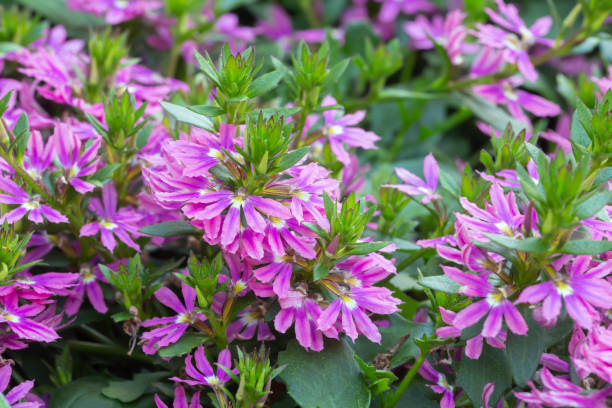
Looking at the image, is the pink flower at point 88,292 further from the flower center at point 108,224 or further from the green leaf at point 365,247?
the green leaf at point 365,247

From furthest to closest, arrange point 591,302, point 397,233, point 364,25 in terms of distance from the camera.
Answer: point 364,25 < point 397,233 < point 591,302

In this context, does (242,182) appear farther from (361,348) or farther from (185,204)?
(361,348)

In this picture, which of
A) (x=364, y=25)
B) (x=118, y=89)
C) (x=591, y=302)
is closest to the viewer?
(x=591, y=302)

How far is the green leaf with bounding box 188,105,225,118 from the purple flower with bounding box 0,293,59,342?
0.37 meters

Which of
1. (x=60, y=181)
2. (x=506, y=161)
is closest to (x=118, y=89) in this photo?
(x=60, y=181)

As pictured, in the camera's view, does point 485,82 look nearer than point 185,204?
No

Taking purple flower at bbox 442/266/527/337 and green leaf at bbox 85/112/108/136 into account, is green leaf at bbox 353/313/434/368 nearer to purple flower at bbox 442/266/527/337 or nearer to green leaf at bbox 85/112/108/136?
purple flower at bbox 442/266/527/337

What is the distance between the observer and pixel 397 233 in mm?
1146

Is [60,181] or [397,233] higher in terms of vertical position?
[60,181]

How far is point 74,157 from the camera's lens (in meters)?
1.06

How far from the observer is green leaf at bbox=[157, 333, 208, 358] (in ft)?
3.10

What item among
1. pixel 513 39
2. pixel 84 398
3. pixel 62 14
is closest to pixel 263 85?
pixel 84 398

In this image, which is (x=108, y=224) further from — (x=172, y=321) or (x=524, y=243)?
(x=524, y=243)

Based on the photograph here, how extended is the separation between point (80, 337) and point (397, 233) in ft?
1.97
